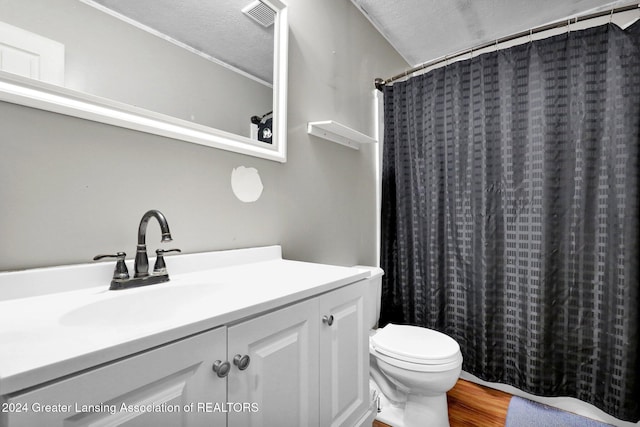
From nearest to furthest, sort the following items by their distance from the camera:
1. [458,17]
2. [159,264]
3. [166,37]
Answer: [159,264] < [166,37] < [458,17]

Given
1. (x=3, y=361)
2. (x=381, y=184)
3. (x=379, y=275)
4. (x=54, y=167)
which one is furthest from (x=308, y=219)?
(x=3, y=361)

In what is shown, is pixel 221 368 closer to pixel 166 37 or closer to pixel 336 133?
pixel 166 37

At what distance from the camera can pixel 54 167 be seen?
79 centimetres

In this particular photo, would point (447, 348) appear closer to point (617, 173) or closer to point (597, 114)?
point (617, 173)

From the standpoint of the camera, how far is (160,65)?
0.99 metres

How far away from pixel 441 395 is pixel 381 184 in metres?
1.34

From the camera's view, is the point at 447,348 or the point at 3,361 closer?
the point at 3,361

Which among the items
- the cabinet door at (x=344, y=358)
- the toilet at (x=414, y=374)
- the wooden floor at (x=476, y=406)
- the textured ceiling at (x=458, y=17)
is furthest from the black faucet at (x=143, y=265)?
the textured ceiling at (x=458, y=17)

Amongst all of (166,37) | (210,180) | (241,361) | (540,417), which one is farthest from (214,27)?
(540,417)

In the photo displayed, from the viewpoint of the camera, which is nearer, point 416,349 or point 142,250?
point 142,250

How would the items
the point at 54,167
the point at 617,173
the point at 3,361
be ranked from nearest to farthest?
1. the point at 3,361
2. the point at 54,167
3. the point at 617,173

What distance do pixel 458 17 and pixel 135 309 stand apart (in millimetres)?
2424

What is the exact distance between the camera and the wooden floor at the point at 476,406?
1.46m

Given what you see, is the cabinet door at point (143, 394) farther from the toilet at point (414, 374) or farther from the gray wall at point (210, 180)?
the toilet at point (414, 374)
